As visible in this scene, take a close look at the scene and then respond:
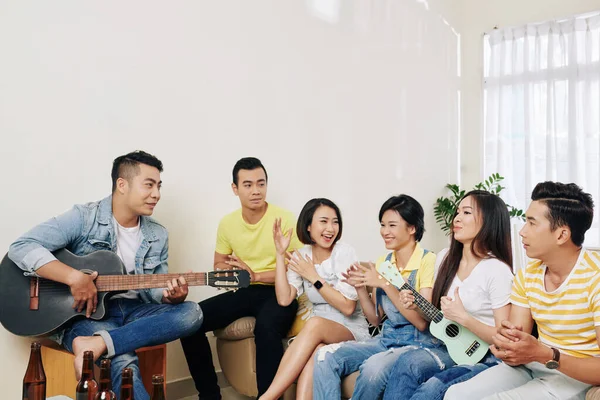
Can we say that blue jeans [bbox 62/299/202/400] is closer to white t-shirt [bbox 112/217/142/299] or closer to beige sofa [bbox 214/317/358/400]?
white t-shirt [bbox 112/217/142/299]

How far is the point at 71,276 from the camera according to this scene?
2621mm

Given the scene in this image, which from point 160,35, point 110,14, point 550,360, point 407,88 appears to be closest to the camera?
point 550,360

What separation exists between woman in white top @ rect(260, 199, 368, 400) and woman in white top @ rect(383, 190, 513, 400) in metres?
0.45

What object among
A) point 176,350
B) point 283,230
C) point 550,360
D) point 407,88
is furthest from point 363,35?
point 550,360

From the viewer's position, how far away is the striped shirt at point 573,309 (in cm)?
192

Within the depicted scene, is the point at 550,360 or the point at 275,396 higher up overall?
the point at 550,360

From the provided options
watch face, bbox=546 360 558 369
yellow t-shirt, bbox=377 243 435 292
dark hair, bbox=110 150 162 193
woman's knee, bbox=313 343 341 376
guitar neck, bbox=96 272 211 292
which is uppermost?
dark hair, bbox=110 150 162 193

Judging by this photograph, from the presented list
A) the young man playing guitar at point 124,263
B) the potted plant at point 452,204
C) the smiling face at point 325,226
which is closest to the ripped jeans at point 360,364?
the smiling face at point 325,226

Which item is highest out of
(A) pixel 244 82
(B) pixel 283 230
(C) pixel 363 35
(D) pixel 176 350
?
(C) pixel 363 35

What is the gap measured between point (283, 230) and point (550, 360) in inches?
71.5

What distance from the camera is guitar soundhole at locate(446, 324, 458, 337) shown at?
2.39 meters

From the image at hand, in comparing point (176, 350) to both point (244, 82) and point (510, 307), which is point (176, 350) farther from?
point (510, 307)

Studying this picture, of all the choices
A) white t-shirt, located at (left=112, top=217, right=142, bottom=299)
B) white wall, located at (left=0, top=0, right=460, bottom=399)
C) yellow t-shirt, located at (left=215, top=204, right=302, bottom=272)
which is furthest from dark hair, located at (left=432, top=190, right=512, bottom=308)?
white wall, located at (left=0, top=0, right=460, bottom=399)

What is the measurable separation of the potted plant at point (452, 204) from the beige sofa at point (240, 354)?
2895 millimetres
